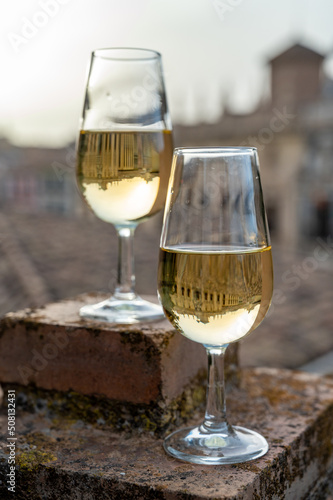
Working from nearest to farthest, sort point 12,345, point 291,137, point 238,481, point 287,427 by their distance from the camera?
point 238,481
point 287,427
point 12,345
point 291,137

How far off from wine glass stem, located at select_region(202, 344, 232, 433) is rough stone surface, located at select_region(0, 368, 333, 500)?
0.24ft

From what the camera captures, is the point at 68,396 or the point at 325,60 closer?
the point at 68,396

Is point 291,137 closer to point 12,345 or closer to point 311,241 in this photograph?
point 311,241

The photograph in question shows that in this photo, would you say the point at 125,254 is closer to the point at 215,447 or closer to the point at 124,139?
the point at 124,139

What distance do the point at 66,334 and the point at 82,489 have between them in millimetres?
333

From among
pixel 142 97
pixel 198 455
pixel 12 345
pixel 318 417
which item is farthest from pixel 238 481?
pixel 142 97

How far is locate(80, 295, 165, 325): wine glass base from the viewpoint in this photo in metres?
1.30

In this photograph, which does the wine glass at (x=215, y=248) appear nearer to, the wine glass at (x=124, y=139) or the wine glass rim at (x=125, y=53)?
the wine glass at (x=124, y=139)

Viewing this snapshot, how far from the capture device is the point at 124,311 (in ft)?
4.40

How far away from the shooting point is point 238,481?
38.4 inches

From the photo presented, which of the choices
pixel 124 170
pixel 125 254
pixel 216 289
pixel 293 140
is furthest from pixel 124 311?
pixel 293 140

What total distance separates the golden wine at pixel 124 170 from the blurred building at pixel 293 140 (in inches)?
779

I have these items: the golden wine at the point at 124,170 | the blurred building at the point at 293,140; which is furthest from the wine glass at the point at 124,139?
the blurred building at the point at 293,140

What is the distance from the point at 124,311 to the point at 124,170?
0.31 metres
